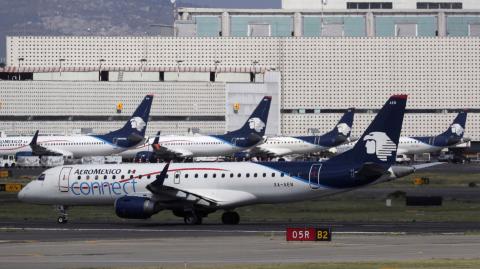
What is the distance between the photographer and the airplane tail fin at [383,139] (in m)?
61.7

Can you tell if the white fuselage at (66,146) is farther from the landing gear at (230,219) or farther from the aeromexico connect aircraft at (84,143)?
the landing gear at (230,219)

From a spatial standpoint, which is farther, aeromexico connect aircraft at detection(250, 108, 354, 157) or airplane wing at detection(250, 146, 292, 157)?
airplane wing at detection(250, 146, 292, 157)

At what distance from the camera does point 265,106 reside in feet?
541

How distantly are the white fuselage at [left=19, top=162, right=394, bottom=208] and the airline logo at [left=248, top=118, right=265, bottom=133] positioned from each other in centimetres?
9825

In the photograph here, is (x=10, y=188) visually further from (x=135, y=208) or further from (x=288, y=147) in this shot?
(x=288, y=147)

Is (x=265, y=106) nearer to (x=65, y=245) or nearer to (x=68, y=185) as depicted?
(x=68, y=185)

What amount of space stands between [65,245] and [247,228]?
41.0 ft

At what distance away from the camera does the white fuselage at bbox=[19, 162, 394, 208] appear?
6244 cm

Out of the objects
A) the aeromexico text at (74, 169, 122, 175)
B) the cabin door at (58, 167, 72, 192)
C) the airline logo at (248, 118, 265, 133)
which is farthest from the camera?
the airline logo at (248, 118, 265, 133)

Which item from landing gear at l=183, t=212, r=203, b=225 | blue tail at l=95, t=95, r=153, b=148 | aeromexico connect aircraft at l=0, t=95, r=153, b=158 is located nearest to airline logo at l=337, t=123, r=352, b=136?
aeromexico connect aircraft at l=0, t=95, r=153, b=158

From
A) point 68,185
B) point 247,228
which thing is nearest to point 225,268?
point 247,228

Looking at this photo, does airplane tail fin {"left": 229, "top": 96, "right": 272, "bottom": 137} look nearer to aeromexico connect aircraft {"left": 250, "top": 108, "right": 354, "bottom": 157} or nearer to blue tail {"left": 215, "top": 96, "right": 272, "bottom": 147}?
blue tail {"left": 215, "top": 96, "right": 272, "bottom": 147}

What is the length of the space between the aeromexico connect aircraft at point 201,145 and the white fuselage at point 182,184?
100323 millimetres

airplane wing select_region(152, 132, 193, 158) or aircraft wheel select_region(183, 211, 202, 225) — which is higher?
aircraft wheel select_region(183, 211, 202, 225)
